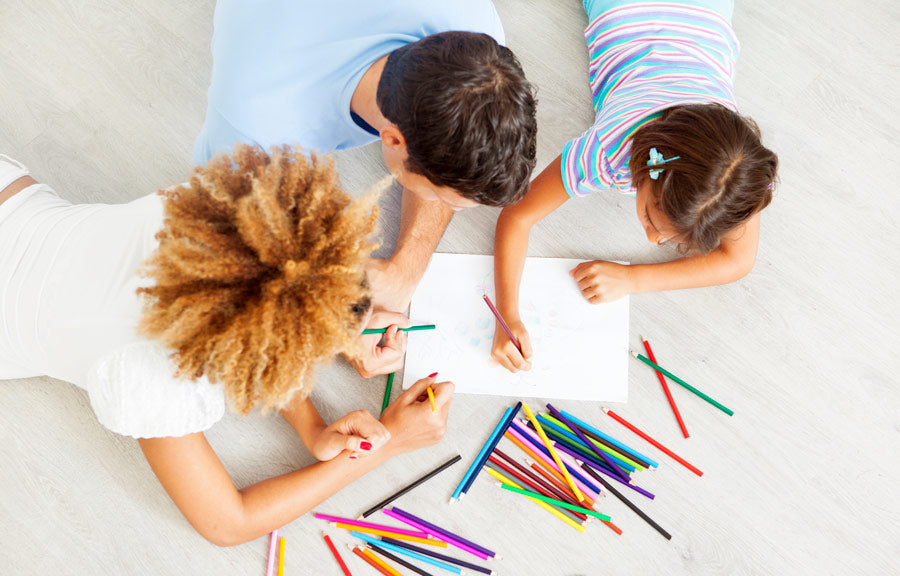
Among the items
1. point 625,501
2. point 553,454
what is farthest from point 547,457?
point 625,501

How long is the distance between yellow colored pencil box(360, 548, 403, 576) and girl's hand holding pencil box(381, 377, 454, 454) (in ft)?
0.46

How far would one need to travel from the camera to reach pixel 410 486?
0.83 meters

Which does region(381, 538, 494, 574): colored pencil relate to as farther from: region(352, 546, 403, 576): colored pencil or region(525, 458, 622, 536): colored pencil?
region(525, 458, 622, 536): colored pencil

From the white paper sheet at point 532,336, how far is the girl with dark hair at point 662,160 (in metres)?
0.03

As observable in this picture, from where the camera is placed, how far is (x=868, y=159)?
3.04 feet

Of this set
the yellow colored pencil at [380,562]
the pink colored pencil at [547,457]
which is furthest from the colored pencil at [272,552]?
the pink colored pencil at [547,457]

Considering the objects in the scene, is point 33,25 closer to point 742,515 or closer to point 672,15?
point 672,15

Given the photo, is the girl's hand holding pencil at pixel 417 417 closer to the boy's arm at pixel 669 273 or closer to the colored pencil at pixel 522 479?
the colored pencil at pixel 522 479

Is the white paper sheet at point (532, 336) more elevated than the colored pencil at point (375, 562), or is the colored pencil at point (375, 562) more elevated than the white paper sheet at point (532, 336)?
the white paper sheet at point (532, 336)

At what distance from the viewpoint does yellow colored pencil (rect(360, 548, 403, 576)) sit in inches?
31.5

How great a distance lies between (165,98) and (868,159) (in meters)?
1.13

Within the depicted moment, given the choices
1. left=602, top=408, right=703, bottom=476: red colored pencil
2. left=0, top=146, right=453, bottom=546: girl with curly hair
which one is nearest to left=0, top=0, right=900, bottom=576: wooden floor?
left=602, top=408, right=703, bottom=476: red colored pencil

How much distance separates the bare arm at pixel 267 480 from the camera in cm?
69

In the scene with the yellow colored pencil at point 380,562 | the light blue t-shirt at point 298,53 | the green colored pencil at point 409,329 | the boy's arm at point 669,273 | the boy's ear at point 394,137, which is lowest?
the yellow colored pencil at point 380,562
